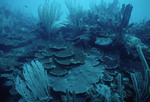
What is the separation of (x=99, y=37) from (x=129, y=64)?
1.73 meters

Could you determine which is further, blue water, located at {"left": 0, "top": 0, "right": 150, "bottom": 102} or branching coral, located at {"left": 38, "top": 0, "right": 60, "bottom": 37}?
branching coral, located at {"left": 38, "top": 0, "right": 60, "bottom": 37}

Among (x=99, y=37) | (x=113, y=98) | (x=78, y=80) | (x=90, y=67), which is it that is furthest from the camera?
(x=99, y=37)

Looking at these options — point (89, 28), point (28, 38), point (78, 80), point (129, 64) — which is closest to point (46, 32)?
point (28, 38)

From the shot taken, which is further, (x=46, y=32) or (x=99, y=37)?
(x=46, y=32)

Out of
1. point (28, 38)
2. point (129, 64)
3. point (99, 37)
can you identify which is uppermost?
point (28, 38)

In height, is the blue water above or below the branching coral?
below

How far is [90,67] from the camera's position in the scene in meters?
3.11

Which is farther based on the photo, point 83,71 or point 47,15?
point 47,15

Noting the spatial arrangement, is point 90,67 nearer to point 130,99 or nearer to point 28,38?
point 130,99

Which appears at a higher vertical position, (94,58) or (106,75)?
(94,58)

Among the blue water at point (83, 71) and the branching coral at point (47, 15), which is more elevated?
the branching coral at point (47, 15)

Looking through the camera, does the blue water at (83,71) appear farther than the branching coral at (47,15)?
No

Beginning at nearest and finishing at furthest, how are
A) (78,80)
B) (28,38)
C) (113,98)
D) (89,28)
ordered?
1. (113,98)
2. (78,80)
3. (89,28)
4. (28,38)

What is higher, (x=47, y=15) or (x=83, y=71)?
(x=47, y=15)
